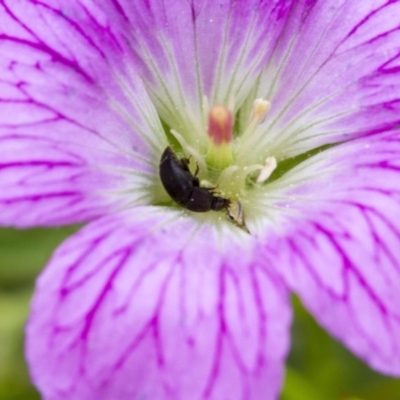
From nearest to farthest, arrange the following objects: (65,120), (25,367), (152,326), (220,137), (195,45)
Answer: (152,326) → (65,120) → (220,137) → (195,45) → (25,367)

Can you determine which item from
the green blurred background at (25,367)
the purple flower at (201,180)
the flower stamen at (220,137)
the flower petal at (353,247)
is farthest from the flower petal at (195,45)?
the green blurred background at (25,367)

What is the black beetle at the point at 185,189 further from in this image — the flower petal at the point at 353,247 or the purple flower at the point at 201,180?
the flower petal at the point at 353,247

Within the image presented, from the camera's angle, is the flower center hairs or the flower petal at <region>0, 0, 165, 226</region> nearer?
the flower petal at <region>0, 0, 165, 226</region>

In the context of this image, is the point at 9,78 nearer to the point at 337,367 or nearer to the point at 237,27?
the point at 237,27

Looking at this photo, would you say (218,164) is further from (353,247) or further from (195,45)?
(353,247)

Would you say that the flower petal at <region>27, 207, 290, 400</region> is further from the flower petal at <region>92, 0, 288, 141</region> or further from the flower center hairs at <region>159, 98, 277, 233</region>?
the flower petal at <region>92, 0, 288, 141</region>

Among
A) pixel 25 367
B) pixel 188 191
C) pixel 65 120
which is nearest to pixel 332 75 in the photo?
pixel 188 191

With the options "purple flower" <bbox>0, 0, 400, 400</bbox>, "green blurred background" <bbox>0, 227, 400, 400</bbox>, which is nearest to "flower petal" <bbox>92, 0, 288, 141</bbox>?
"purple flower" <bbox>0, 0, 400, 400</bbox>
